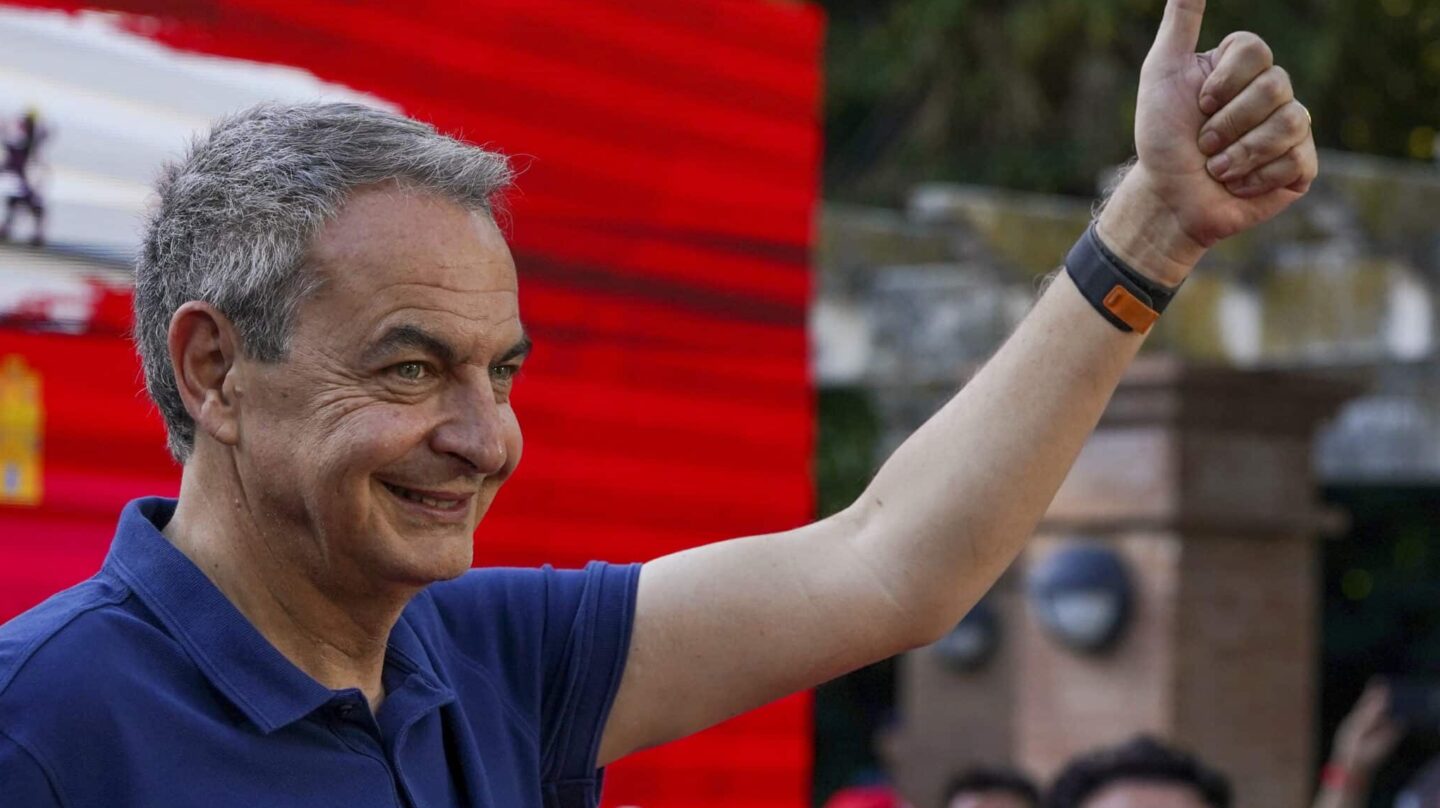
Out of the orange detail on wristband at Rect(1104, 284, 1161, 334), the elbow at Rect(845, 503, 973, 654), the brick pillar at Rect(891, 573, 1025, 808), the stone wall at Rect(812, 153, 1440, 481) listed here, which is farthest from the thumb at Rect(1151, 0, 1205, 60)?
the brick pillar at Rect(891, 573, 1025, 808)

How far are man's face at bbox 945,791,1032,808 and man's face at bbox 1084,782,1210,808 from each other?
136 centimetres

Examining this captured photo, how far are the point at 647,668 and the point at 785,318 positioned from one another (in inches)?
74.5

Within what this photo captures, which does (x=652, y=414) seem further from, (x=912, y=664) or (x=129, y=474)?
(x=912, y=664)

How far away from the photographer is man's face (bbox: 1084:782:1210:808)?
13.2ft

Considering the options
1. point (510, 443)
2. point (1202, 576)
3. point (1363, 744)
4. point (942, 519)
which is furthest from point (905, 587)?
point (1363, 744)

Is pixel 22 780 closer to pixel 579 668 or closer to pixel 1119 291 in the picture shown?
pixel 579 668

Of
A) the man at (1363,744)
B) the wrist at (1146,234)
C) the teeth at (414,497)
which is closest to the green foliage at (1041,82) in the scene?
the man at (1363,744)

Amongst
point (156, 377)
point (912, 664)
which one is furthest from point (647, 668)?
point (912, 664)

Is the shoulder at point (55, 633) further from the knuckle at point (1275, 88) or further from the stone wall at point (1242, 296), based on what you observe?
the stone wall at point (1242, 296)

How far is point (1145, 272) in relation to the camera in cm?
199

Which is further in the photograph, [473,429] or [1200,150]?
[1200,150]

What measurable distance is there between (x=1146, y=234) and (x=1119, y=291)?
0.06m

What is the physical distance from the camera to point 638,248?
11.7 ft

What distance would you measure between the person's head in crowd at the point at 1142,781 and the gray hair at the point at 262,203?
2.69 metres
